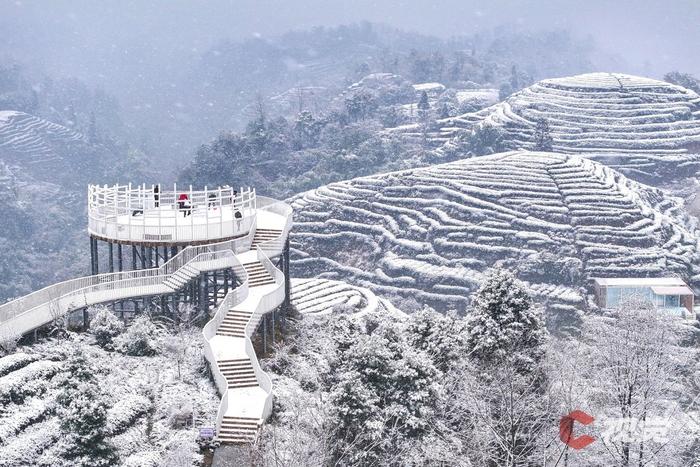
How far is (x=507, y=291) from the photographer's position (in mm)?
29141

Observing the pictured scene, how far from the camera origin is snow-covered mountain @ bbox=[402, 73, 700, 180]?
119 m

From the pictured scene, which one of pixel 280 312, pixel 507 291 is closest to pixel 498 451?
pixel 507 291

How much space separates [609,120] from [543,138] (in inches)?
514

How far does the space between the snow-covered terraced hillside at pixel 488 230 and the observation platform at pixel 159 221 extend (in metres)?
40.4

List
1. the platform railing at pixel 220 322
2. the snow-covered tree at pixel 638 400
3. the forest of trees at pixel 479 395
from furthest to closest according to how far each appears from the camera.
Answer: the platform railing at pixel 220 322, the snow-covered tree at pixel 638 400, the forest of trees at pixel 479 395

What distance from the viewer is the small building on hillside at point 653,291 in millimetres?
71625

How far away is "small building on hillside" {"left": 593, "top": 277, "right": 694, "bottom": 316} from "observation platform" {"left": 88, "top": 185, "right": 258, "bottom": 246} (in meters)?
41.8

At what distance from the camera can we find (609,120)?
12625 cm

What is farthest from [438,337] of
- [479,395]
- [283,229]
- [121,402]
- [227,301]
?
[283,229]

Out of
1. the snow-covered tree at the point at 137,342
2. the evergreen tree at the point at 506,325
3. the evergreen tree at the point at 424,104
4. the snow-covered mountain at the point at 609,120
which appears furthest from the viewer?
the evergreen tree at the point at 424,104

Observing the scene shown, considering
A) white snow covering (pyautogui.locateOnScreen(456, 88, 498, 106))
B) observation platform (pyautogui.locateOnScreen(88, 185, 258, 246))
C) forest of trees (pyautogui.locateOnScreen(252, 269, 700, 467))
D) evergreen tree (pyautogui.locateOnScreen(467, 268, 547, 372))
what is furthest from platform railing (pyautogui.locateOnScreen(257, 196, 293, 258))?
white snow covering (pyautogui.locateOnScreen(456, 88, 498, 106))

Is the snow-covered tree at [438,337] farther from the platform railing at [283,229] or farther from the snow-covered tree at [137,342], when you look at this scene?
the snow-covered tree at [137,342]

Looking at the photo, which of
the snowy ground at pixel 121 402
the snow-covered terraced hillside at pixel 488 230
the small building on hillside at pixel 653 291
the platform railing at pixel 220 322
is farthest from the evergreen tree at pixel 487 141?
the snowy ground at pixel 121 402

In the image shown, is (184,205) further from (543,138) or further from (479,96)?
(479,96)
